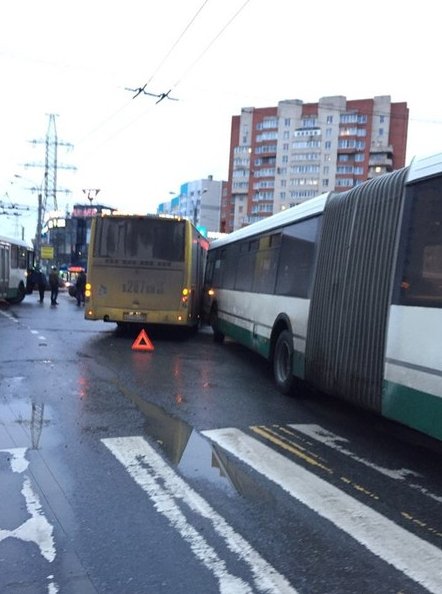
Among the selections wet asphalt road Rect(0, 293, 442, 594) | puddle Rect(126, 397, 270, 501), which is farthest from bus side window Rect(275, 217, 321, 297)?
puddle Rect(126, 397, 270, 501)

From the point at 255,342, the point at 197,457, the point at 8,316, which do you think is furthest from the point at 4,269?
the point at 197,457

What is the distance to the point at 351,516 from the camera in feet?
13.7

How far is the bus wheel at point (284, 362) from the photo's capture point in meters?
8.34

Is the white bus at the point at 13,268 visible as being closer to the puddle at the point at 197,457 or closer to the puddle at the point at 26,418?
the puddle at the point at 26,418

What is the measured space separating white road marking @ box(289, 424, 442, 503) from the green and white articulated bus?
1.55 ft

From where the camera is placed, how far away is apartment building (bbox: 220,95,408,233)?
357ft

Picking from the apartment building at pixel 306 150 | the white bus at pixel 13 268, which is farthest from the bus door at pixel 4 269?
the apartment building at pixel 306 150

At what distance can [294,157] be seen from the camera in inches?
4589

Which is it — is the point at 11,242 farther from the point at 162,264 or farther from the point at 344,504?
the point at 344,504

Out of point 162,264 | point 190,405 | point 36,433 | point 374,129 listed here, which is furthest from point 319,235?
point 374,129

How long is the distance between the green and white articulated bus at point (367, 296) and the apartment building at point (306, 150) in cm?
9875

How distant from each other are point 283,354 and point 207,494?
4522 mm

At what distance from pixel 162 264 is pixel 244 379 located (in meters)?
5.30

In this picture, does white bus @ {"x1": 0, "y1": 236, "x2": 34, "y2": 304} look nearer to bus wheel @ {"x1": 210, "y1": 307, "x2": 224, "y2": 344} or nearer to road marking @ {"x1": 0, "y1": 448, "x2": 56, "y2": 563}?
bus wheel @ {"x1": 210, "y1": 307, "x2": 224, "y2": 344}
